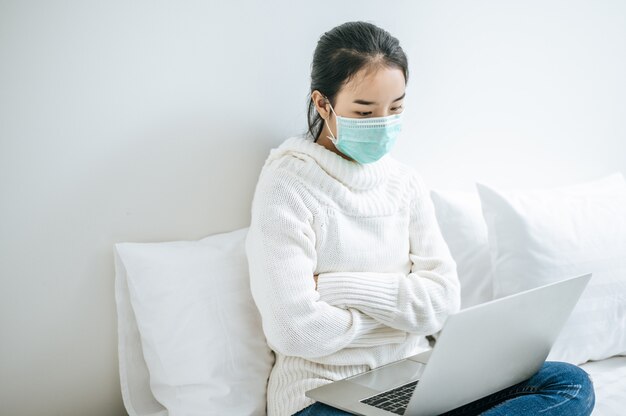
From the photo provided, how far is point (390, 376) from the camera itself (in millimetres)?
1406

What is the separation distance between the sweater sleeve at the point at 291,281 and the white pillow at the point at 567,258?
0.51 m

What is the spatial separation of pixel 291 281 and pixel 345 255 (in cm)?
15

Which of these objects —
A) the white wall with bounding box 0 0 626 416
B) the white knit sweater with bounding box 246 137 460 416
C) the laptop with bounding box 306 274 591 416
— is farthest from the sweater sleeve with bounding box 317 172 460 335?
the white wall with bounding box 0 0 626 416

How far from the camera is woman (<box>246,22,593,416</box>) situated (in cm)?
134

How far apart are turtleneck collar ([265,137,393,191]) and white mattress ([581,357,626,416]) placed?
0.67 metres

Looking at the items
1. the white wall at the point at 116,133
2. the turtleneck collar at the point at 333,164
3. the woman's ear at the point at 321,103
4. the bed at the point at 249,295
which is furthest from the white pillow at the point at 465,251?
the woman's ear at the point at 321,103

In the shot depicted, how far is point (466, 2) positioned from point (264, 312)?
108 centimetres

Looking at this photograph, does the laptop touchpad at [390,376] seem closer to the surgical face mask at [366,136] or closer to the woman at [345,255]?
the woman at [345,255]

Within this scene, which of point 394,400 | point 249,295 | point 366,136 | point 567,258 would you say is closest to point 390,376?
point 394,400

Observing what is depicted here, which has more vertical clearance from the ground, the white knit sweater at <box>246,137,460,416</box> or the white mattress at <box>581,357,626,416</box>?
the white knit sweater at <box>246,137,460,416</box>

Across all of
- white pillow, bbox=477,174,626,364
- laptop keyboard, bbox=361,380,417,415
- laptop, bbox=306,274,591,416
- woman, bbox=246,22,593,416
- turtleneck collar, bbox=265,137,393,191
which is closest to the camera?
laptop, bbox=306,274,591,416

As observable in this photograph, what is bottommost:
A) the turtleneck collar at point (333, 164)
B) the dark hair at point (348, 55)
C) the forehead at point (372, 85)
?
the turtleneck collar at point (333, 164)

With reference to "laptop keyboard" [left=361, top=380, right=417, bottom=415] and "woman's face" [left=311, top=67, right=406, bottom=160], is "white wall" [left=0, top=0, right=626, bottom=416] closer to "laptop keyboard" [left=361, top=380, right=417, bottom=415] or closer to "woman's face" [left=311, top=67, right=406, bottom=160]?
"woman's face" [left=311, top=67, right=406, bottom=160]

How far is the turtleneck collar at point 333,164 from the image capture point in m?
1.46
